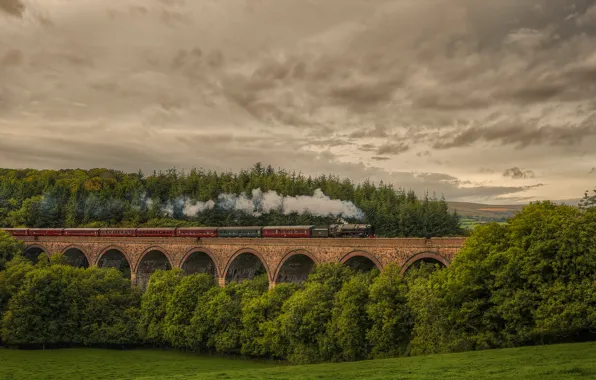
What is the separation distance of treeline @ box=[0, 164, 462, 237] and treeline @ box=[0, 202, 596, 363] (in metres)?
35.6

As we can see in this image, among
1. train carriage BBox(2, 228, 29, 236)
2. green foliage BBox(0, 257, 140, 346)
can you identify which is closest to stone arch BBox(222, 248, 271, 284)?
green foliage BBox(0, 257, 140, 346)

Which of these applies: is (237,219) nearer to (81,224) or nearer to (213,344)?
(81,224)

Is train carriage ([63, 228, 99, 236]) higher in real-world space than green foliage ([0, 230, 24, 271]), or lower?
higher

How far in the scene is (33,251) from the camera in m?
66.6

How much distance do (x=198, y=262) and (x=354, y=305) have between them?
24.6 m

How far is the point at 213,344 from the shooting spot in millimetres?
40344

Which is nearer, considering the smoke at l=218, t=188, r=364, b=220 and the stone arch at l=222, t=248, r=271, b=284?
the stone arch at l=222, t=248, r=271, b=284

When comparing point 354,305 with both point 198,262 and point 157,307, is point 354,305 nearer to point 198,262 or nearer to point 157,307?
point 157,307

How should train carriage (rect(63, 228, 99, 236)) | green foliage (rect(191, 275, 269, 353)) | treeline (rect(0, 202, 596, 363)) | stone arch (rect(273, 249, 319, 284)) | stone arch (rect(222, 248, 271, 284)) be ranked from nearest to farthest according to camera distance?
treeline (rect(0, 202, 596, 363)) → green foliage (rect(191, 275, 269, 353)) → stone arch (rect(273, 249, 319, 284)) → stone arch (rect(222, 248, 271, 284)) → train carriage (rect(63, 228, 99, 236))

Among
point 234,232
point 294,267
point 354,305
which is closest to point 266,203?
point 234,232

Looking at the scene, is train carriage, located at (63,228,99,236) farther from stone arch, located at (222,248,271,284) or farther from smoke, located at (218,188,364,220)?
smoke, located at (218,188,364,220)

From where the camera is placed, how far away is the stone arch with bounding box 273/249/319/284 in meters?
44.0

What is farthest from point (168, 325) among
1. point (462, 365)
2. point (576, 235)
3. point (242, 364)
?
point (576, 235)

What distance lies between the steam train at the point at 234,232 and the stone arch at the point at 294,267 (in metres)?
1.90
